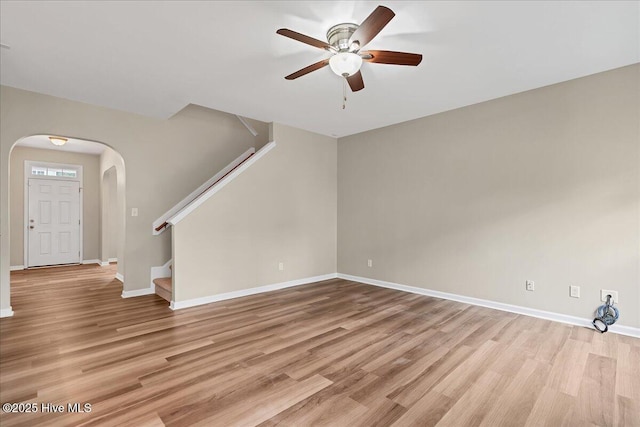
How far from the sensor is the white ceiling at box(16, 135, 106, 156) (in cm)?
612

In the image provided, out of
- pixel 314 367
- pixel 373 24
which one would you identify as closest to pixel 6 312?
pixel 314 367

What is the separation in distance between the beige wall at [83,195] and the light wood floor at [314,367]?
3.88 metres

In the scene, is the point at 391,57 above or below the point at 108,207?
above

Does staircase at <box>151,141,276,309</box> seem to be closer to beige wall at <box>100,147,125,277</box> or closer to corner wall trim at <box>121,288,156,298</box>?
corner wall trim at <box>121,288,156,298</box>

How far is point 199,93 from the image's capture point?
3740mm

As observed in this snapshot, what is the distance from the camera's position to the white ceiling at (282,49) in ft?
7.25

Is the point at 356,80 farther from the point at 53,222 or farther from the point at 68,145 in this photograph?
the point at 53,222

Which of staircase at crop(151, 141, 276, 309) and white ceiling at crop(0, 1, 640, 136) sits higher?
white ceiling at crop(0, 1, 640, 136)

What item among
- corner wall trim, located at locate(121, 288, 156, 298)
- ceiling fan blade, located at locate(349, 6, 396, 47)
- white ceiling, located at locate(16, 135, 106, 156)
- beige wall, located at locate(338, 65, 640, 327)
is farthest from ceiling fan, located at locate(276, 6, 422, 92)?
white ceiling, located at locate(16, 135, 106, 156)

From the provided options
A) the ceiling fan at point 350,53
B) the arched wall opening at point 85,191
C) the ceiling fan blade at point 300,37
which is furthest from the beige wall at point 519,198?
the arched wall opening at point 85,191

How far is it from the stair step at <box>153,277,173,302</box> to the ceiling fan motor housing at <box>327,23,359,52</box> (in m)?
3.58

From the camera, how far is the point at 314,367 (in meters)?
2.37

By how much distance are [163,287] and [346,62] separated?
3797mm

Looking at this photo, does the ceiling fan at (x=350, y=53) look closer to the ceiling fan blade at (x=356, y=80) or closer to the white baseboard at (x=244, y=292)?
the ceiling fan blade at (x=356, y=80)
